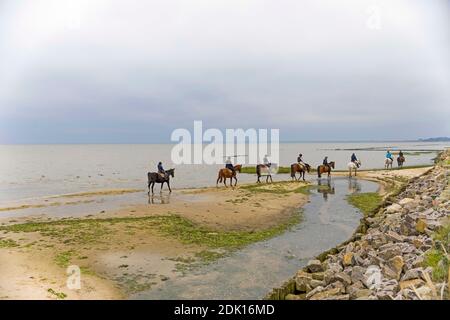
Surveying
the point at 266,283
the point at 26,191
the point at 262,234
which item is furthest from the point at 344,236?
the point at 26,191

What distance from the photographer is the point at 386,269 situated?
766 cm

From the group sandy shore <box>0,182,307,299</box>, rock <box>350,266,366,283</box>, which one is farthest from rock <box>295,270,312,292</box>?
sandy shore <box>0,182,307,299</box>

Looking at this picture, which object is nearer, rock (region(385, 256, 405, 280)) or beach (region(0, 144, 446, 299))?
rock (region(385, 256, 405, 280))

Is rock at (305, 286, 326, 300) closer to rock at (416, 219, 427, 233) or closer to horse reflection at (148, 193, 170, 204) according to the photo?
rock at (416, 219, 427, 233)

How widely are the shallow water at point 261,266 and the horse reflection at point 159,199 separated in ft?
40.2

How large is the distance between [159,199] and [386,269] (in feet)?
71.9

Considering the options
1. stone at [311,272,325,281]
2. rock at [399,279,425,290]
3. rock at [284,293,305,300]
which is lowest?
rock at [284,293,305,300]

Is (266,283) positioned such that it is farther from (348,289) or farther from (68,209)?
(68,209)

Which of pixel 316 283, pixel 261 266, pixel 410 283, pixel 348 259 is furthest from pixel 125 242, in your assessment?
pixel 410 283

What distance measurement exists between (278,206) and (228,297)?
14044mm

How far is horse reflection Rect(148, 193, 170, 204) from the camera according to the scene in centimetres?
2578

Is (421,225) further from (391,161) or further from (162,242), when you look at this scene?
(391,161)

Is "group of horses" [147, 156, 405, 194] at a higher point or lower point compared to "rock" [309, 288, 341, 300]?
higher

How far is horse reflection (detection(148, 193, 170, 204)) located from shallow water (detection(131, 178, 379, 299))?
12.2 m
